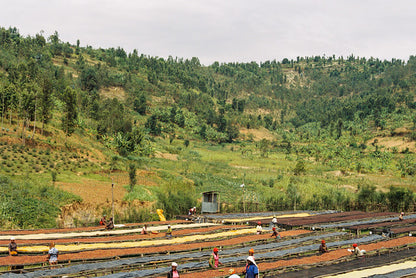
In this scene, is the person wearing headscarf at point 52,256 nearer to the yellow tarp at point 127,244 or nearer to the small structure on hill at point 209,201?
the yellow tarp at point 127,244

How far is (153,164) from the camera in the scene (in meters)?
60.3

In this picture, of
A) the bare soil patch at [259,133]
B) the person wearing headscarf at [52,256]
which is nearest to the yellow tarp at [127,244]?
the person wearing headscarf at [52,256]

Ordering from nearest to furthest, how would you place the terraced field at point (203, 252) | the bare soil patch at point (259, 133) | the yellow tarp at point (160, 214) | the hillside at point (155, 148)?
the terraced field at point (203, 252) < the yellow tarp at point (160, 214) < the hillside at point (155, 148) < the bare soil patch at point (259, 133)

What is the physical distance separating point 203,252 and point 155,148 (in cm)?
5508

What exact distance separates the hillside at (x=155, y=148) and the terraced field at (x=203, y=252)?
29.8 ft

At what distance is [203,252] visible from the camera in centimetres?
2128

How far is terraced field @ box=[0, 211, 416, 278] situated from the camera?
55.5ft

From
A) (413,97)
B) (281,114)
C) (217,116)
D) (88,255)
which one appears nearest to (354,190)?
(88,255)

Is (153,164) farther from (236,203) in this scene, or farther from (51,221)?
(51,221)

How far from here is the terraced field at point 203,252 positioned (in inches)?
666

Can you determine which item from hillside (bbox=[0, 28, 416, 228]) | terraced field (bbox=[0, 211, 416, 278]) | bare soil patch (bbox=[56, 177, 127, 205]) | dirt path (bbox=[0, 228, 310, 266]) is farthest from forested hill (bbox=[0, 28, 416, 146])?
dirt path (bbox=[0, 228, 310, 266])

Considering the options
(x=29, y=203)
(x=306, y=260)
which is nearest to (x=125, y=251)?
(x=306, y=260)

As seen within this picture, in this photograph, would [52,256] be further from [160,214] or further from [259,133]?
[259,133]

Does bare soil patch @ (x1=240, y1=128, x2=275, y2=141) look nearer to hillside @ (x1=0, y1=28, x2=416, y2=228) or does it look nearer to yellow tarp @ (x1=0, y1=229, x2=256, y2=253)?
hillside @ (x1=0, y1=28, x2=416, y2=228)
